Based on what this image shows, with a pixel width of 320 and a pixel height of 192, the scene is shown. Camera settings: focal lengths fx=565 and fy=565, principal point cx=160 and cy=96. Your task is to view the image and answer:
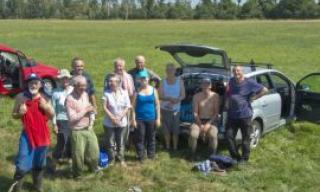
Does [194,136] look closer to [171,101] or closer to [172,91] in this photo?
[171,101]

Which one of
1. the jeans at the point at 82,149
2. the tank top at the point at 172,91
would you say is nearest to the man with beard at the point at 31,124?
the jeans at the point at 82,149

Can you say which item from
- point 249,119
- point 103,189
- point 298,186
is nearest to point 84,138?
point 103,189

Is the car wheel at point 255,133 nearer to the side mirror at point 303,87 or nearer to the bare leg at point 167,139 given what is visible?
the bare leg at point 167,139

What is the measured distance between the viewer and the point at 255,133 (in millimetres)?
10438

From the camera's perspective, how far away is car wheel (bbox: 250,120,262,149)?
10305 mm

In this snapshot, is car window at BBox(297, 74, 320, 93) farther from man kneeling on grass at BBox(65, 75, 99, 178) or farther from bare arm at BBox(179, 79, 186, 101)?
man kneeling on grass at BBox(65, 75, 99, 178)

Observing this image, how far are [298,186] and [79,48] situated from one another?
2950 cm

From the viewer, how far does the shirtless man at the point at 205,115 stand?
9.57 m

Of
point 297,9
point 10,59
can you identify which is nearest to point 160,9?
point 297,9

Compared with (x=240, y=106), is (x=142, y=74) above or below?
above

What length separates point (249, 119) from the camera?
9.38 meters

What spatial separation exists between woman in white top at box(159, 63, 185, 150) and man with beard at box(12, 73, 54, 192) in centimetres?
283

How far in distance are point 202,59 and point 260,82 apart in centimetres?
128

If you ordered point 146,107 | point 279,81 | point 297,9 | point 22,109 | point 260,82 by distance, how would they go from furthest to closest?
1. point 297,9
2. point 279,81
3. point 260,82
4. point 146,107
5. point 22,109
